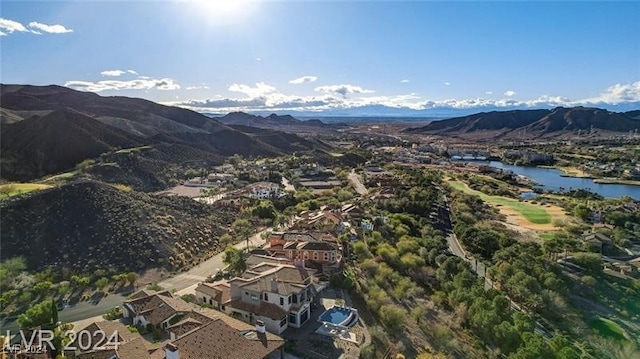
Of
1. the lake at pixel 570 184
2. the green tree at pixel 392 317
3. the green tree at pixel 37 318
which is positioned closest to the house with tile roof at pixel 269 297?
the green tree at pixel 392 317

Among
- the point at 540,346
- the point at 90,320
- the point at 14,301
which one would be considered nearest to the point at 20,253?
the point at 14,301

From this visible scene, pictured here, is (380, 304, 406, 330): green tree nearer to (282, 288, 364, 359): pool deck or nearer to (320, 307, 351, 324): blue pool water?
(282, 288, 364, 359): pool deck

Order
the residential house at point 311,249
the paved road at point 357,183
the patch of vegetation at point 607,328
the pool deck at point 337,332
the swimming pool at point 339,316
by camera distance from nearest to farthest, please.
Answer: the pool deck at point 337,332
the swimming pool at point 339,316
the patch of vegetation at point 607,328
the residential house at point 311,249
the paved road at point 357,183

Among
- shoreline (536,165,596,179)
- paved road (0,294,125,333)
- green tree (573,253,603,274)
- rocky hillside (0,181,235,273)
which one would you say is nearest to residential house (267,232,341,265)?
rocky hillside (0,181,235,273)

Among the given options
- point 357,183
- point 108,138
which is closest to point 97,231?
point 357,183

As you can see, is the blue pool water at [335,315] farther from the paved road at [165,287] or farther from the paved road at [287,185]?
the paved road at [287,185]

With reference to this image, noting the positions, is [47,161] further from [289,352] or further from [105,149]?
[289,352]
